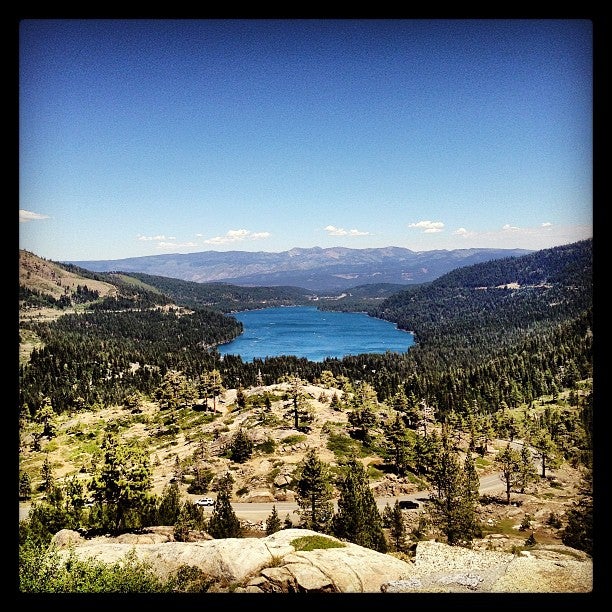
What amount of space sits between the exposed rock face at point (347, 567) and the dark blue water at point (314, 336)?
74.6 m

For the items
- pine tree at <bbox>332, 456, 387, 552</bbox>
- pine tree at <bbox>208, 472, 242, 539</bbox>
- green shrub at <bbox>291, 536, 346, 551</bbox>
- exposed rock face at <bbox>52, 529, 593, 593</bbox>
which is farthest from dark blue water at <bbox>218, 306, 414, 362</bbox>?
exposed rock face at <bbox>52, 529, 593, 593</bbox>

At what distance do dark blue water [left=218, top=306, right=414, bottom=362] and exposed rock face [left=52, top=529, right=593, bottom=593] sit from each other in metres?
74.6

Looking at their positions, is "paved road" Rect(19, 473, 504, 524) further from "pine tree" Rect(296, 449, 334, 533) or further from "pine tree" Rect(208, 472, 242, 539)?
"pine tree" Rect(208, 472, 242, 539)

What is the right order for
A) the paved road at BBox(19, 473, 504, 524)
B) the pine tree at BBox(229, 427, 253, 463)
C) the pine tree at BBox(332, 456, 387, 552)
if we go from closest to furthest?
the pine tree at BBox(332, 456, 387, 552) → the paved road at BBox(19, 473, 504, 524) → the pine tree at BBox(229, 427, 253, 463)

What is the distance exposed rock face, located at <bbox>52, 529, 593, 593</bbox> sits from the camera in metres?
8.18

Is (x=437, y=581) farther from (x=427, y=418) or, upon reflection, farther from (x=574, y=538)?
(x=427, y=418)

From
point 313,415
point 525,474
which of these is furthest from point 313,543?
point 313,415

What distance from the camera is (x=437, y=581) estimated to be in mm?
8336

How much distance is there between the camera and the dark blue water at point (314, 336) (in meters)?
94.2

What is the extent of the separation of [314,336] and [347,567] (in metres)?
108

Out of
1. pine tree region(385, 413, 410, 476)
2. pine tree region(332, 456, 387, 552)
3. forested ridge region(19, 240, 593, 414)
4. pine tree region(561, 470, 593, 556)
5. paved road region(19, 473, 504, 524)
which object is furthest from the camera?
forested ridge region(19, 240, 593, 414)
